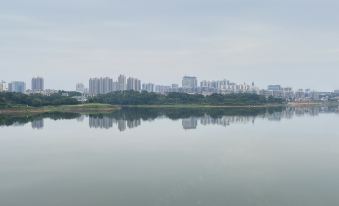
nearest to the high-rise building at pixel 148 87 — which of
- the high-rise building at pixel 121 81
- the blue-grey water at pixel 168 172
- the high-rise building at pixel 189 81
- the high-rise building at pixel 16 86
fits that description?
the high-rise building at pixel 189 81

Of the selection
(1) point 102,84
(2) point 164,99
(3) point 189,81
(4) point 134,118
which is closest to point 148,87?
(3) point 189,81

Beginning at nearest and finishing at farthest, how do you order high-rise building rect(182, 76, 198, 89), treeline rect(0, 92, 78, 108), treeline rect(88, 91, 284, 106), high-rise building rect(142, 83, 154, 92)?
treeline rect(0, 92, 78, 108)
treeline rect(88, 91, 284, 106)
high-rise building rect(142, 83, 154, 92)
high-rise building rect(182, 76, 198, 89)

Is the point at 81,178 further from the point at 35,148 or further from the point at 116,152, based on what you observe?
the point at 35,148

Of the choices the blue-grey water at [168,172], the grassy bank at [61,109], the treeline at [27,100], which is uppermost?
the treeline at [27,100]

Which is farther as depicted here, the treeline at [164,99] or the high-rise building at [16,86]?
the high-rise building at [16,86]

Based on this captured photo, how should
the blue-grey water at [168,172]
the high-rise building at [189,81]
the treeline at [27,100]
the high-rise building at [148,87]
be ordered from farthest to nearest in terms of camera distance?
the high-rise building at [189,81] → the high-rise building at [148,87] → the treeline at [27,100] → the blue-grey water at [168,172]

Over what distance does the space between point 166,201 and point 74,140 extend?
9.08m

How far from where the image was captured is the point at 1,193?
678 cm

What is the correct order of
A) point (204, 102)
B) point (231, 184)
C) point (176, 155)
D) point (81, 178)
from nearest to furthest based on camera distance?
point (231, 184) < point (81, 178) < point (176, 155) < point (204, 102)

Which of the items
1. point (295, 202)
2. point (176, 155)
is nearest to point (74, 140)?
point (176, 155)

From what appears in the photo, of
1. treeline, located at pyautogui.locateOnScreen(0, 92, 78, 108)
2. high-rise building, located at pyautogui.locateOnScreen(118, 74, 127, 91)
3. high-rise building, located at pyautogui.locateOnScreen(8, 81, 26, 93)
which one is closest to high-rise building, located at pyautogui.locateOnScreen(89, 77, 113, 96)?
high-rise building, located at pyautogui.locateOnScreen(118, 74, 127, 91)

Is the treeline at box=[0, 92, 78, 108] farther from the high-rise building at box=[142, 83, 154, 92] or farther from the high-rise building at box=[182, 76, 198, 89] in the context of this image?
the high-rise building at box=[182, 76, 198, 89]

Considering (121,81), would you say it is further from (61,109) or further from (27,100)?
(27,100)

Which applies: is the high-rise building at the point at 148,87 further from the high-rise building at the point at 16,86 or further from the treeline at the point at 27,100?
the treeline at the point at 27,100
